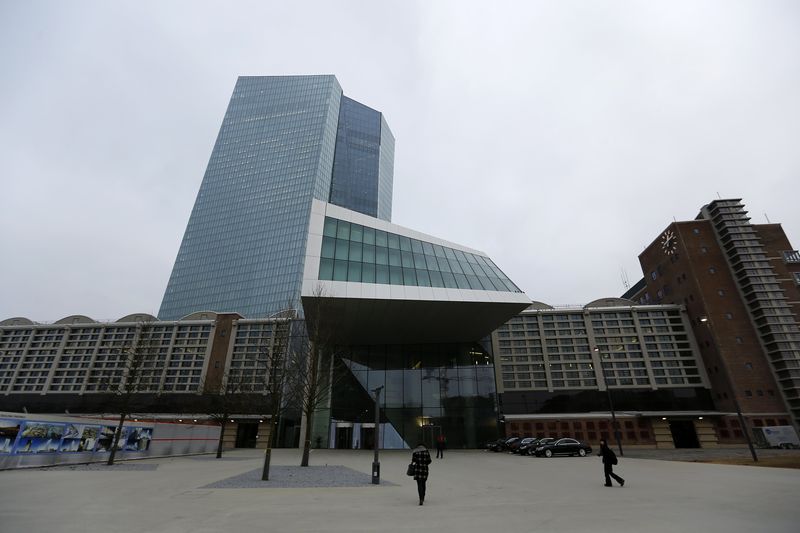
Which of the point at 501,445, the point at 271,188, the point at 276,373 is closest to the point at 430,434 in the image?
the point at 501,445

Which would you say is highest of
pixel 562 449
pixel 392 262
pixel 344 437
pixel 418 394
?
pixel 392 262

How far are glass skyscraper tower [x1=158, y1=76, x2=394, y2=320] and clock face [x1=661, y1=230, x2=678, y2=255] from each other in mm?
83005

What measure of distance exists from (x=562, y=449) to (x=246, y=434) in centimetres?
3943

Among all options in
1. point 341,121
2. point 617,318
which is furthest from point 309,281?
point 341,121

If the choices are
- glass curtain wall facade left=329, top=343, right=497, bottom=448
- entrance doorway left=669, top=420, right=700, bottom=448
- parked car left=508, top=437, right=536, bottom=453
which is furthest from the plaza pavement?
entrance doorway left=669, top=420, right=700, bottom=448

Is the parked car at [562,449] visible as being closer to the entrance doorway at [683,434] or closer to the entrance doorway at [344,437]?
the entrance doorway at [344,437]

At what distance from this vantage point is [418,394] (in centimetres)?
3794

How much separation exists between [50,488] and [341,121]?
534 ft

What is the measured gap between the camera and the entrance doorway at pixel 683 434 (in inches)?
1853

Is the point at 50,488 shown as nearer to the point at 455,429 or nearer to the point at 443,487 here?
the point at 443,487

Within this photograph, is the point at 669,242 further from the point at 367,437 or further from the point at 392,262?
the point at 367,437

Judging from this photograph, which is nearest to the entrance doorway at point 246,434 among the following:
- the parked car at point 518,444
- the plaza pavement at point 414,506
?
the parked car at point 518,444

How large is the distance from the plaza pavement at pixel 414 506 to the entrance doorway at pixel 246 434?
36377 mm

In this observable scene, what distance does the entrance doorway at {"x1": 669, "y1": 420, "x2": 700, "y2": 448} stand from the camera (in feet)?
154
